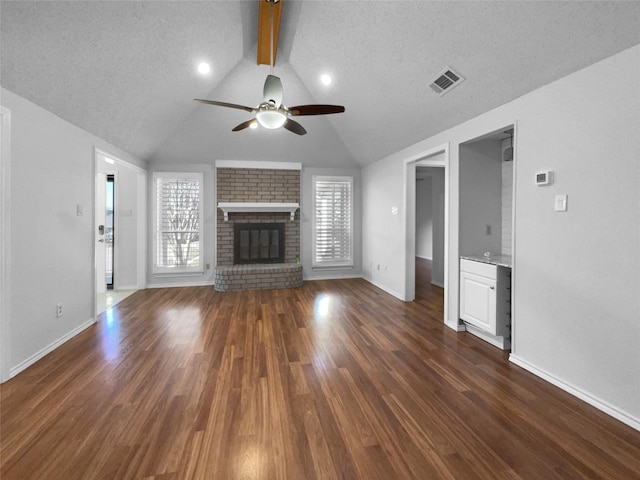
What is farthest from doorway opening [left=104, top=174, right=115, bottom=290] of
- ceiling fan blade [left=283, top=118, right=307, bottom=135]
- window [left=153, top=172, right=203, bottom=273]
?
ceiling fan blade [left=283, top=118, right=307, bottom=135]

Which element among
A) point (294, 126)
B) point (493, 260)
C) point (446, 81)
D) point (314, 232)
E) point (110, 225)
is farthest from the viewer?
point (314, 232)

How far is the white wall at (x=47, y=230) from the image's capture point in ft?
8.09

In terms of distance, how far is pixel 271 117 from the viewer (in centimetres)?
282

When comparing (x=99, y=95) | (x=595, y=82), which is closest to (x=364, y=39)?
(x=595, y=82)

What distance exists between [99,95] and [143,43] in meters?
0.77

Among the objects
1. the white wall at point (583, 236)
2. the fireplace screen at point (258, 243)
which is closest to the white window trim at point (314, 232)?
the fireplace screen at point (258, 243)

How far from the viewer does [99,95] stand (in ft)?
10.0

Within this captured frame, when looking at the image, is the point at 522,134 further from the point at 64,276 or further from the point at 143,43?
the point at 64,276

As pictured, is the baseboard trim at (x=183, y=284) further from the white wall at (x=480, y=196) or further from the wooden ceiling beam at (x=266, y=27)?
the white wall at (x=480, y=196)

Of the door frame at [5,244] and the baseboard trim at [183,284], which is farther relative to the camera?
the baseboard trim at [183,284]

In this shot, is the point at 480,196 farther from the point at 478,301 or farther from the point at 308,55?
the point at 308,55

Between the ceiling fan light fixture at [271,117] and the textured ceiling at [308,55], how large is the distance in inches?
43.5

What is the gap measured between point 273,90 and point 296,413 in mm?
2737

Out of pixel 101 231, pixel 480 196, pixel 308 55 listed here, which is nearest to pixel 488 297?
pixel 480 196
